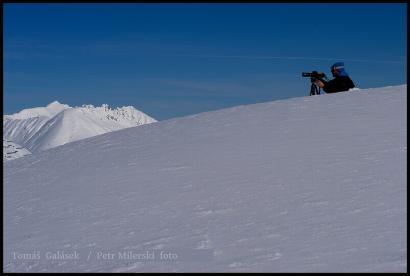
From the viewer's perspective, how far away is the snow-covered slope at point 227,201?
388 cm

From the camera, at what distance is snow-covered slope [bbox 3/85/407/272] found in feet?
12.7

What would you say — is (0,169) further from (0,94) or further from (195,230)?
(195,230)

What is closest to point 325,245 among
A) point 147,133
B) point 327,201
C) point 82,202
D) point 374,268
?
point 374,268

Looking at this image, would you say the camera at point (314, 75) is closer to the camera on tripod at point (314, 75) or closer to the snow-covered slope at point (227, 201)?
the camera on tripod at point (314, 75)

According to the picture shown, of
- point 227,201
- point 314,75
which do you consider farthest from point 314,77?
point 227,201

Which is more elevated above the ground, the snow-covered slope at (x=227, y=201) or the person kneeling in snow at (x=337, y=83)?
the person kneeling in snow at (x=337, y=83)

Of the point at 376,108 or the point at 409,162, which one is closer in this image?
the point at 409,162

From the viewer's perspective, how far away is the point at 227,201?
5113mm

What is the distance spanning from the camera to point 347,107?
9.39 meters

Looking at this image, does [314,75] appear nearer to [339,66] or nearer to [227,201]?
[339,66]

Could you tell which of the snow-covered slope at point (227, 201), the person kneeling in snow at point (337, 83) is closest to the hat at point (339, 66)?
the person kneeling in snow at point (337, 83)

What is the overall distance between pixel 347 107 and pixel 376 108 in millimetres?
518

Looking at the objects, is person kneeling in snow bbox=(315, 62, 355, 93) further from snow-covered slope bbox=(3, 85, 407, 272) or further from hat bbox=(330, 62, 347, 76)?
snow-covered slope bbox=(3, 85, 407, 272)

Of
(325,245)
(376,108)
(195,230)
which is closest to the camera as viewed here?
(325,245)
